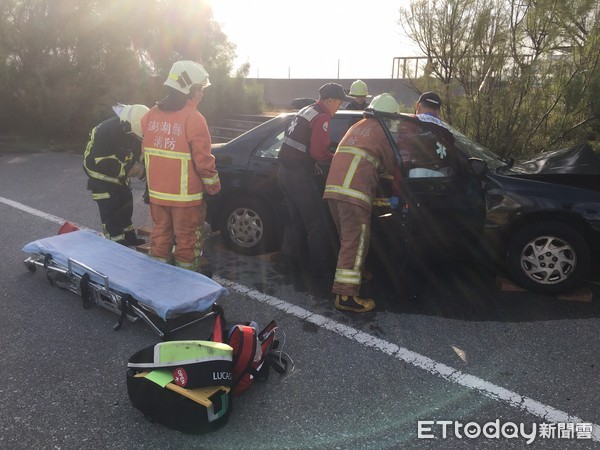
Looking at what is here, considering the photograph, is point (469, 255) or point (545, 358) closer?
point (545, 358)

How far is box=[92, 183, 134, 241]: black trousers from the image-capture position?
468 cm

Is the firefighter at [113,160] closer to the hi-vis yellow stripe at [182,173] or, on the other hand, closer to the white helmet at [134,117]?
the white helmet at [134,117]

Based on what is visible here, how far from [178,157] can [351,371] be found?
6.69 ft

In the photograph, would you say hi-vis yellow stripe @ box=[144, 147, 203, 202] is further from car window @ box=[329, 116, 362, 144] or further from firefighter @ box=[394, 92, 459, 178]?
firefighter @ box=[394, 92, 459, 178]

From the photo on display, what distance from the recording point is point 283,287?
13.5ft

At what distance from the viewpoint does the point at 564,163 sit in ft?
13.4

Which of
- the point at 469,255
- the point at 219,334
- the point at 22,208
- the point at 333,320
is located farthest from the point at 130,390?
Result: the point at 22,208

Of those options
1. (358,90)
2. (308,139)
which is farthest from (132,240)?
(358,90)

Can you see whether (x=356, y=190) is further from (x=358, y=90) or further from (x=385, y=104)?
(x=358, y=90)

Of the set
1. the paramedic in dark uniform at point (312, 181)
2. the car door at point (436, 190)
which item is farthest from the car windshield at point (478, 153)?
the paramedic in dark uniform at point (312, 181)

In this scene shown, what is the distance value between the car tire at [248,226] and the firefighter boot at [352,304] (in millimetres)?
1219

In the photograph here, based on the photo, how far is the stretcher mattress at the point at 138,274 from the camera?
3.19m

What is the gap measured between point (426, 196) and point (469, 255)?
0.67 meters

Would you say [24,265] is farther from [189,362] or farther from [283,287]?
[189,362]
